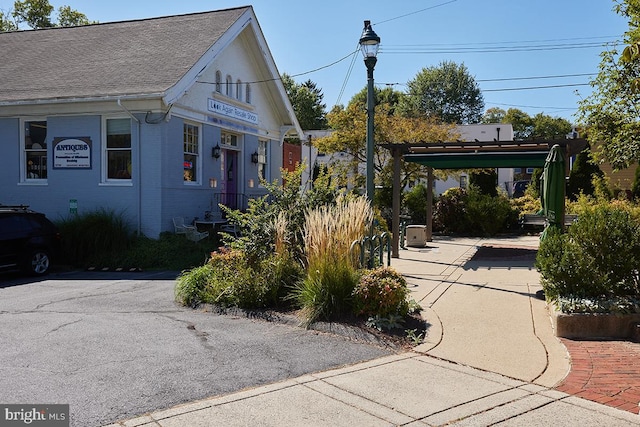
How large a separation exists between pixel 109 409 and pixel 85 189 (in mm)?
12075

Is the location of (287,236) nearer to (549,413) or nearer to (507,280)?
(507,280)

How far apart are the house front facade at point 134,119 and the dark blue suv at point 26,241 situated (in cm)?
240

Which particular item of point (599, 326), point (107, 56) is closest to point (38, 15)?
point (107, 56)

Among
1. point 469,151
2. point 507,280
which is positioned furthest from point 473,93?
point 507,280

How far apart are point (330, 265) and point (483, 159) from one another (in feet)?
29.3

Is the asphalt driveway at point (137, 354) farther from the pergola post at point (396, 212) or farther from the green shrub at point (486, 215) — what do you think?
the green shrub at point (486, 215)

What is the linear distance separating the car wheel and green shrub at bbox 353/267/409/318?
847cm

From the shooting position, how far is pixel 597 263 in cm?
708

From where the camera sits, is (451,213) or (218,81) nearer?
(218,81)

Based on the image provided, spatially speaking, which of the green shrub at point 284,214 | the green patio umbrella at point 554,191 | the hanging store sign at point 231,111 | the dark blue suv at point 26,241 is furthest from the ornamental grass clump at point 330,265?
the hanging store sign at point 231,111

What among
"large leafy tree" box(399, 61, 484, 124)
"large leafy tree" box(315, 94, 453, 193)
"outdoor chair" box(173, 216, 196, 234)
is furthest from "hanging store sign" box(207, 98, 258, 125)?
"large leafy tree" box(399, 61, 484, 124)

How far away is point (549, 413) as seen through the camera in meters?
4.41

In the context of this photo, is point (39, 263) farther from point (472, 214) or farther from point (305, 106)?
point (305, 106)

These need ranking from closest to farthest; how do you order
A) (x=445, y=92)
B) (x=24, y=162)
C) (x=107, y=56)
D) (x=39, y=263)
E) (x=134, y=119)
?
(x=39, y=263), (x=134, y=119), (x=24, y=162), (x=107, y=56), (x=445, y=92)
